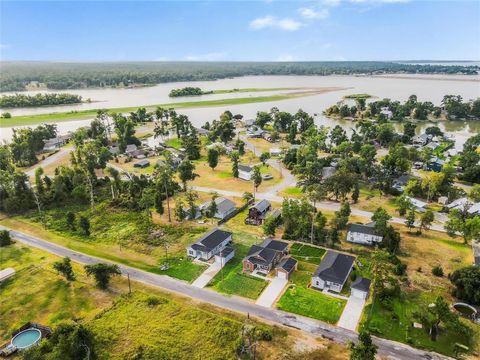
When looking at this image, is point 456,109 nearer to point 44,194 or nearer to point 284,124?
point 284,124

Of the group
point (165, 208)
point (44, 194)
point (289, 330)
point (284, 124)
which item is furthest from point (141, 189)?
point (284, 124)

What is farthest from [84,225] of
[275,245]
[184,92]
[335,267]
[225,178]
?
[184,92]

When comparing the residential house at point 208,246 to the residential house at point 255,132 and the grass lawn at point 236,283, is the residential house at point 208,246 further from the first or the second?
the residential house at point 255,132

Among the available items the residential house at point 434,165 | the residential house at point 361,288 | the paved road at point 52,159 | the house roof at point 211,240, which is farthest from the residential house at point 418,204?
the paved road at point 52,159

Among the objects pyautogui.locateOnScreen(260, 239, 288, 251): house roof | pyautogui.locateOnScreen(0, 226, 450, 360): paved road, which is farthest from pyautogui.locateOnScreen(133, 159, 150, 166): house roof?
pyautogui.locateOnScreen(260, 239, 288, 251): house roof

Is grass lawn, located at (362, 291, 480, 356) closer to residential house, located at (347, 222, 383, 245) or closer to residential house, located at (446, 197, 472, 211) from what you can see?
residential house, located at (347, 222, 383, 245)

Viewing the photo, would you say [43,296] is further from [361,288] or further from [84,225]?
[361,288]

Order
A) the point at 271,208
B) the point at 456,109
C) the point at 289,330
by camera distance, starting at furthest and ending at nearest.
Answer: the point at 456,109
the point at 271,208
the point at 289,330

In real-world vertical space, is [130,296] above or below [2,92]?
below
